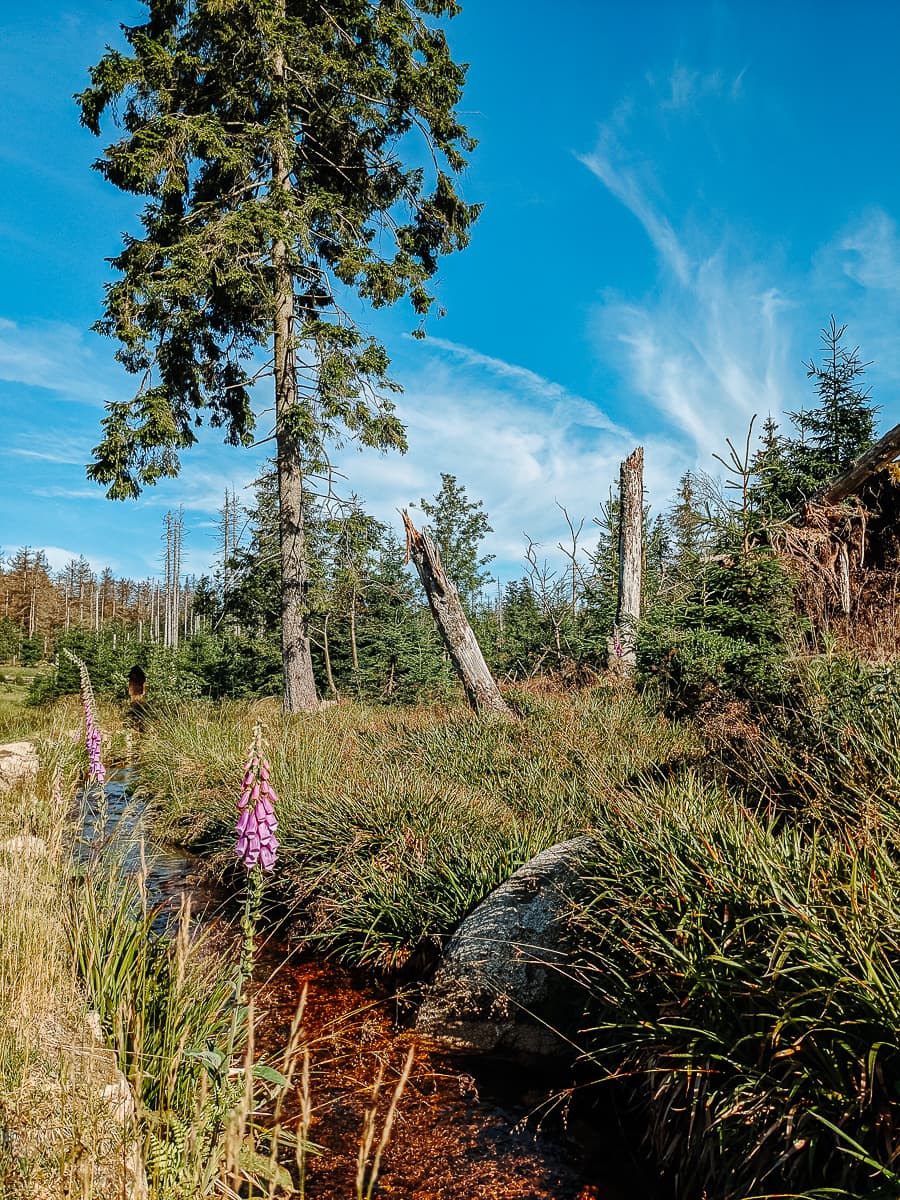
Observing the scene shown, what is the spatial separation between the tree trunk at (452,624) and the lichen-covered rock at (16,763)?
18.5 ft

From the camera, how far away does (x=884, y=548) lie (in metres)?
10.8

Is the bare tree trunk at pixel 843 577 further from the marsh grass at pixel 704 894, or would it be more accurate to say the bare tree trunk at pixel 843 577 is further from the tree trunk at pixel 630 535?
the marsh grass at pixel 704 894

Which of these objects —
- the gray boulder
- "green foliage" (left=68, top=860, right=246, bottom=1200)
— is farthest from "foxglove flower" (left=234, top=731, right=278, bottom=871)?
the gray boulder

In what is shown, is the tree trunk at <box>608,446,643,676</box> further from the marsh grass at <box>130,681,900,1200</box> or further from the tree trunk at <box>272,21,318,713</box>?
the marsh grass at <box>130,681,900,1200</box>

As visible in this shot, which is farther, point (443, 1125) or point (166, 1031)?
point (443, 1125)

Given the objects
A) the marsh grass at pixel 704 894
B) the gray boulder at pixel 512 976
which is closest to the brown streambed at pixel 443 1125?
the gray boulder at pixel 512 976

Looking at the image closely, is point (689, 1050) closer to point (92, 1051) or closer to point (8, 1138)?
point (92, 1051)

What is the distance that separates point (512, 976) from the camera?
13.3ft

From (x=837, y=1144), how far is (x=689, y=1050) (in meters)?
0.63

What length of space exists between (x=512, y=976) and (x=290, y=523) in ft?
33.3

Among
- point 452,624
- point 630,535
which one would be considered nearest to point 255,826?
point 452,624

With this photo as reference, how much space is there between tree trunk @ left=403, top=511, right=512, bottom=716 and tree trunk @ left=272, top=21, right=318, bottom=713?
3.08 m

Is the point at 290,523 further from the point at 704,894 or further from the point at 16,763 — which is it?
the point at 704,894

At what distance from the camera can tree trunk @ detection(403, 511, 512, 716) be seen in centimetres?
1069
